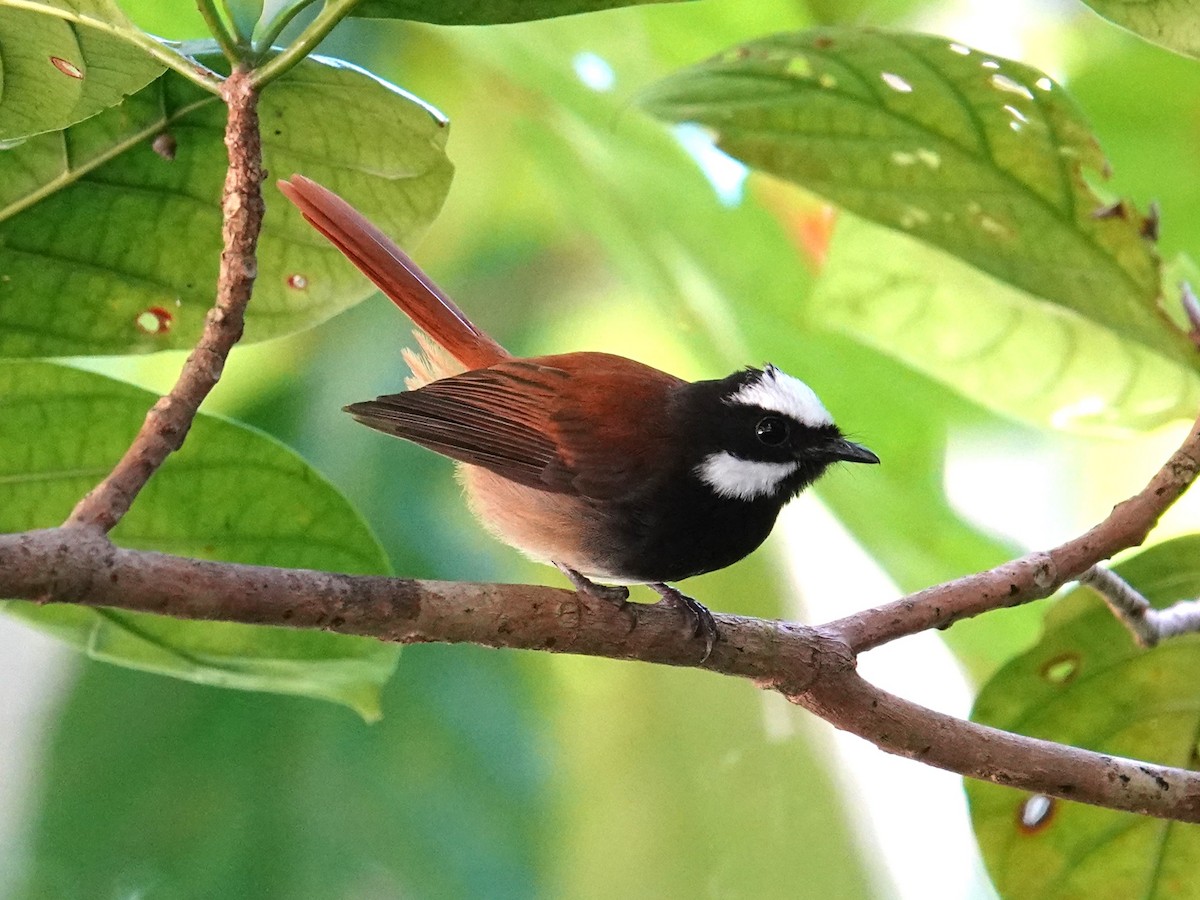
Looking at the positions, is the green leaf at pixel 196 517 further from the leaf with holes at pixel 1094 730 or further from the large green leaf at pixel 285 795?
the leaf with holes at pixel 1094 730

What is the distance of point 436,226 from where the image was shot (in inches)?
107

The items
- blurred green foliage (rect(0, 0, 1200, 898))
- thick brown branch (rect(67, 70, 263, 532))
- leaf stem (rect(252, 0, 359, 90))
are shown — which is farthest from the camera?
blurred green foliage (rect(0, 0, 1200, 898))

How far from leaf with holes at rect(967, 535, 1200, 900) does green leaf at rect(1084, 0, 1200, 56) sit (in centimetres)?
82

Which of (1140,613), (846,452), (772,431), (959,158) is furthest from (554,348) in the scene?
(1140,613)

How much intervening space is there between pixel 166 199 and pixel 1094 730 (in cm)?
165

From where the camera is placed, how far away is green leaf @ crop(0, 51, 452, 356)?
169 cm

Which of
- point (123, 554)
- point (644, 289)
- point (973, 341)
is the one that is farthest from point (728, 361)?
point (123, 554)

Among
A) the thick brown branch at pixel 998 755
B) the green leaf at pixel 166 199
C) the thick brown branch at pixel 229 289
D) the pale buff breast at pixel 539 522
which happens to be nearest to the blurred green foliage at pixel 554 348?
the green leaf at pixel 166 199

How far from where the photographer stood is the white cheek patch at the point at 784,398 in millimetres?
2170

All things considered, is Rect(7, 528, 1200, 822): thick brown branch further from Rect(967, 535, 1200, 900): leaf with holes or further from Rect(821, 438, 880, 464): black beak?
Rect(821, 438, 880, 464): black beak

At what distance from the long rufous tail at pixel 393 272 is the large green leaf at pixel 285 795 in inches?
23.4

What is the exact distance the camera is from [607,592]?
186cm

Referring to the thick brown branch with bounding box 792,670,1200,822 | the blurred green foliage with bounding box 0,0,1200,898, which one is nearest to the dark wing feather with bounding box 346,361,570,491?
the blurred green foliage with bounding box 0,0,1200,898

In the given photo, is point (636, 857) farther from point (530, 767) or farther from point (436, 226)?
point (436, 226)
